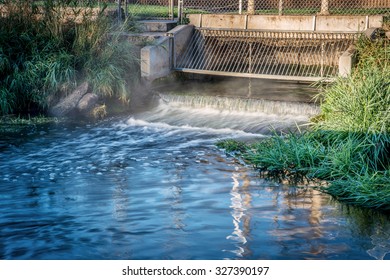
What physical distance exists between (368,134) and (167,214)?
12.1 ft

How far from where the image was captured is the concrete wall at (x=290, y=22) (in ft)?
62.6

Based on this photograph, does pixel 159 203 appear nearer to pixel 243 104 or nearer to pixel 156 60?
pixel 243 104

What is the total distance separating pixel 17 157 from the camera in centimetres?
1242

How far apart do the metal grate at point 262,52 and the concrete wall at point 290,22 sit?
243 millimetres

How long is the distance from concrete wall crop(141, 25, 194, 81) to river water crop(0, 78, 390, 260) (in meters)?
2.68

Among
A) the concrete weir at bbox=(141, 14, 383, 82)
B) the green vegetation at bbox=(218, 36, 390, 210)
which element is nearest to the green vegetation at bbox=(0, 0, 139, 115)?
the concrete weir at bbox=(141, 14, 383, 82)

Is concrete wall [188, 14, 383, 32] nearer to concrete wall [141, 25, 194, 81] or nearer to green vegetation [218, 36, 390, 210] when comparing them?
concrete wall [141, 25, 194, 81]

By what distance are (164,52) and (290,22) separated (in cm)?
398

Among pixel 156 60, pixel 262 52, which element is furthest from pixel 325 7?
pixel 156 60

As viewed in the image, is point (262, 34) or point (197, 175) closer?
point (197, 175)

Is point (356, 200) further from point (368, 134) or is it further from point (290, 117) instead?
point (290, 117)

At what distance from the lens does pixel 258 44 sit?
68.7ft

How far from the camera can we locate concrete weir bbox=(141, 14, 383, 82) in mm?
18641
